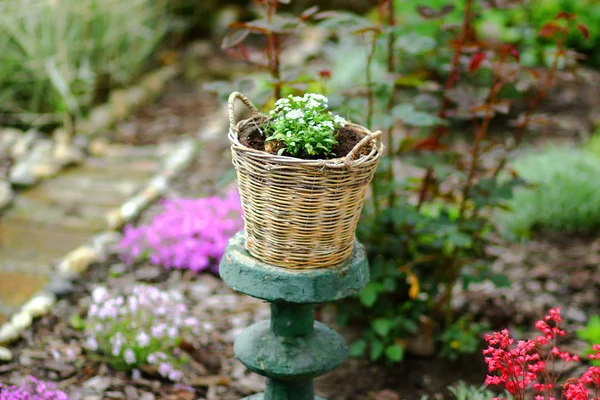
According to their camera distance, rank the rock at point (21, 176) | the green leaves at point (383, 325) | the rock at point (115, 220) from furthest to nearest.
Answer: the rock at point (21, 176)
the rock at point (115, 220)
the green leaves at point (383, 325)

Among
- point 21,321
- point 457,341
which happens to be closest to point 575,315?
point 457,341

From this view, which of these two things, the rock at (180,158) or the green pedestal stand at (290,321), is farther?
the rock at (180,158)

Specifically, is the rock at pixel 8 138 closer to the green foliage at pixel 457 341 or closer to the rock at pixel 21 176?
the rock at pixel 21 176

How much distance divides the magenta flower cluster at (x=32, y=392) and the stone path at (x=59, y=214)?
2.04ft

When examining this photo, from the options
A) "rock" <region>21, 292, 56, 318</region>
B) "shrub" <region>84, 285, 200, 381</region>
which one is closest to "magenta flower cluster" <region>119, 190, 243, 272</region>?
Result: "rock" <region>21, 292, 56, 318</region>

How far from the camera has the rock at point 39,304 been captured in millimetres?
2885

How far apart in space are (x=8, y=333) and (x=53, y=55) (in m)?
2.75

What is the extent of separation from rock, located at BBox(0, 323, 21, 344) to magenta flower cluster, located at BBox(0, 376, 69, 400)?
0.37 meters

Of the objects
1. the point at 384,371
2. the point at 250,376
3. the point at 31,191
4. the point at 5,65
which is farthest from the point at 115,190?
the point at 384,371

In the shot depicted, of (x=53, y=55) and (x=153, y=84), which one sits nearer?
(x=53, y=55)

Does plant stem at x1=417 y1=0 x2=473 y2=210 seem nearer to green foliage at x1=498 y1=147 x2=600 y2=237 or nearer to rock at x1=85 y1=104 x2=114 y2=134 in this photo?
green foliage at x1=498 y1=147 x2=600 y2=237

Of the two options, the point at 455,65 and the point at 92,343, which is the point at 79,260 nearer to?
the point at 92,343

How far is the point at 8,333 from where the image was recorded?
2.70 metres

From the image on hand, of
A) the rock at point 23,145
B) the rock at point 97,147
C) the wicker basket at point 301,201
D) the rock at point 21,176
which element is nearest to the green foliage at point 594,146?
the wicker basket at point 301,201
